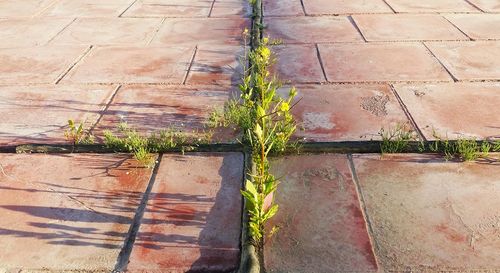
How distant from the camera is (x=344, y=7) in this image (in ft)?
16.6

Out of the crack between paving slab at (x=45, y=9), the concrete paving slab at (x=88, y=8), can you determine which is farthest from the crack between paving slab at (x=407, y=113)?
the crack between paving slab at (x=45, y=9)

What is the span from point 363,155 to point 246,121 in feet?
2.27

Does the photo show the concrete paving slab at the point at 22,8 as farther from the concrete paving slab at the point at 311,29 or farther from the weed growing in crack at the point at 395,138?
the weed growing in crack at the point at 395,138

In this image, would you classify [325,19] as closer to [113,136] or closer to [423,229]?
[113,136]

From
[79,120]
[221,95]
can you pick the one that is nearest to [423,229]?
[221,95]

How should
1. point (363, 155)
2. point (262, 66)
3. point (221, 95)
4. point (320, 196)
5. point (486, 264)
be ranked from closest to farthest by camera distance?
1. point (486, 264)
2. point (320, 196)
3. point (363, 155)
4. point (221, 95)
5. point (262, 66)

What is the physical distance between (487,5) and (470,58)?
1.93 meters

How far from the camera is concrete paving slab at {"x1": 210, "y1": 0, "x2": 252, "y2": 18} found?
4.93m

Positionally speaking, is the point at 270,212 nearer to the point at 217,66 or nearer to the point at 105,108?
the point at 105,108

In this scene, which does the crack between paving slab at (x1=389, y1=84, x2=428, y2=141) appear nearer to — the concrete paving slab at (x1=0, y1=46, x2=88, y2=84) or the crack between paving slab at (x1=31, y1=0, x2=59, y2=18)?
the concrete paving slab at (x1=0, y1=46, x2=88, y2=84)

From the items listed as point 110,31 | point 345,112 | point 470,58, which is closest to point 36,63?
point 110,31

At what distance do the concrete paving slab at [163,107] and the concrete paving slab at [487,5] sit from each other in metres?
3.43

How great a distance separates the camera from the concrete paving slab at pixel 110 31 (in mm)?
4168

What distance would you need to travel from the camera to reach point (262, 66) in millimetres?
3326
